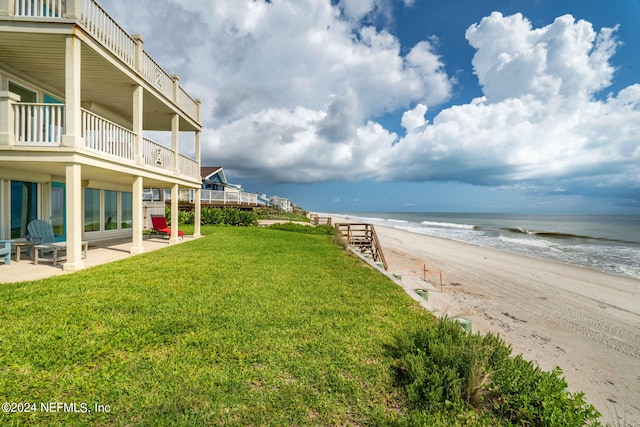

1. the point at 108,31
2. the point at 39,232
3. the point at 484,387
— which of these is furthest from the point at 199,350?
the point at 108,31

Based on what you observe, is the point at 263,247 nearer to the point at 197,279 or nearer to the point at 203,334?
the point at 197,279

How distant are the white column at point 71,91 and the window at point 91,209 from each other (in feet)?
19.5

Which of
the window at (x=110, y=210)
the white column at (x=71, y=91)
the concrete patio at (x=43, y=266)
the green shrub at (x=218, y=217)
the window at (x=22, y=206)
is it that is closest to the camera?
the concrete patio at (x=43, y=266)

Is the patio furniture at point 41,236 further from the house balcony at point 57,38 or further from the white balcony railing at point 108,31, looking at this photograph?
the white balcony railing at point 108,31

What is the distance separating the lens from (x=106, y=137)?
777 centimetres

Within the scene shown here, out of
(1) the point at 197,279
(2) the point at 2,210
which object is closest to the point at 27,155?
(2) the point at 2,210

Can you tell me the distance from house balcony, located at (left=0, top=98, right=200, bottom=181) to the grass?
344 centimetres

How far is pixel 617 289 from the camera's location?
11.3 metres

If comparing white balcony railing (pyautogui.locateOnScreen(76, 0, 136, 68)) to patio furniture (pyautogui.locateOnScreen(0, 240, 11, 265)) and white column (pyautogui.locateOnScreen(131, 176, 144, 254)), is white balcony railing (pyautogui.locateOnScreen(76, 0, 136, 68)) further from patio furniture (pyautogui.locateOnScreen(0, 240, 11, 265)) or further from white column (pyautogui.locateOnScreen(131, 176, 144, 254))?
patio furniture (pyautogui.locateOnScreen(0, 240, 11, 265))

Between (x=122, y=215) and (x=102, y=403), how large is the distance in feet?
45.2

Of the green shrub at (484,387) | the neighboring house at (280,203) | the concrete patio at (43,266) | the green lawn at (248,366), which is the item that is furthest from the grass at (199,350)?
the neighboring house at (280,203)

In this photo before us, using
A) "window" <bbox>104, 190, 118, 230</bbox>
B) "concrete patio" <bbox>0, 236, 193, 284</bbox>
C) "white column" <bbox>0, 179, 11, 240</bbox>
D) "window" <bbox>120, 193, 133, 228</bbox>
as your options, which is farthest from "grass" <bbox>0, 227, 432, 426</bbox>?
"window" <bbox>120, 193, 133, 228</bbox>

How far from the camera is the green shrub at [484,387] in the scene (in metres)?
2.48

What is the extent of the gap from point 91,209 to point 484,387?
564 inches
